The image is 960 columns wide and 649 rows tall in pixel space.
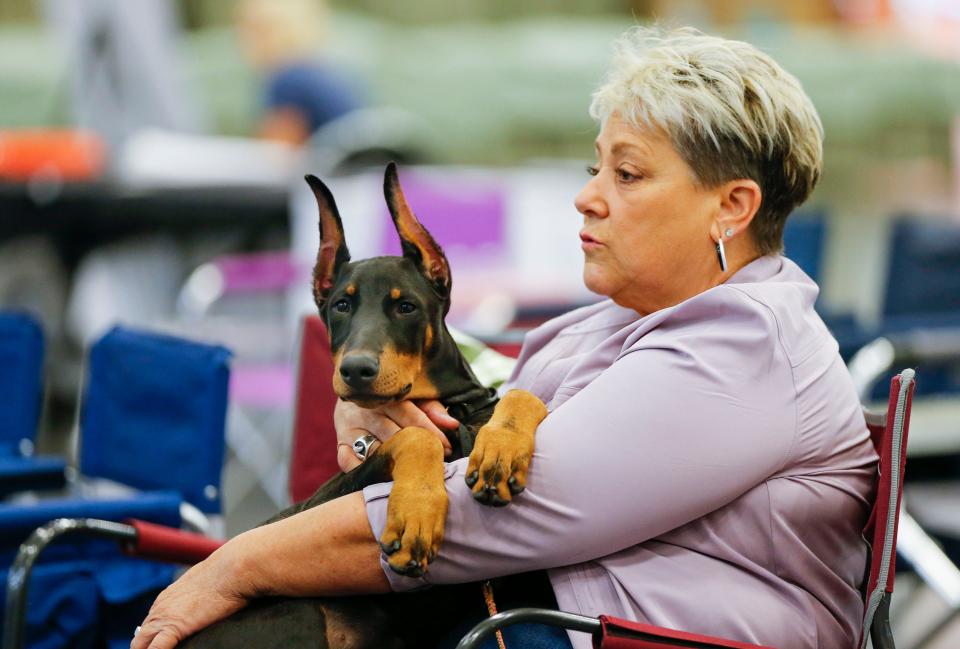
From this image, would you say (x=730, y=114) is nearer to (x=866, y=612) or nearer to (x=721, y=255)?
(x=721, y=255)

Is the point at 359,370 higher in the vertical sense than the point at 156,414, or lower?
lower

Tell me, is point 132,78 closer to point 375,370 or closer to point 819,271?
point 819,271

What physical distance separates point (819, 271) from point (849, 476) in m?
2.75

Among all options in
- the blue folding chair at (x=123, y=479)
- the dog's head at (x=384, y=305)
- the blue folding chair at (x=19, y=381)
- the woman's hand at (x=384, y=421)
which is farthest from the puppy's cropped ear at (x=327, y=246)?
the blue folding chair at (x=19, y=381)

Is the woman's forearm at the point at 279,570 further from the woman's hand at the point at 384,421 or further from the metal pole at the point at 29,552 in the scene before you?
the metal pole at the point at 29,552

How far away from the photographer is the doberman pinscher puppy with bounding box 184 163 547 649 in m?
1.39

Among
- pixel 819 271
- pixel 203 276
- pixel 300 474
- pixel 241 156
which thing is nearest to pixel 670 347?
pixel 300 474

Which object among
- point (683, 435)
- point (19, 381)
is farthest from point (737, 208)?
point (19, 381)

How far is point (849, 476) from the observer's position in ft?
5.15

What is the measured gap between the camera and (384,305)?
1529 mm

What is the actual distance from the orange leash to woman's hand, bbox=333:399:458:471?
0.17 meters

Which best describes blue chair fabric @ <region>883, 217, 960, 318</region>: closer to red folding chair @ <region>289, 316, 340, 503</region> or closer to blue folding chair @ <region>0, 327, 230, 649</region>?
red folding chair @ <region>289, 316, 340, 503</region>

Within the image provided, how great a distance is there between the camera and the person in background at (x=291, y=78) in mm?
6016

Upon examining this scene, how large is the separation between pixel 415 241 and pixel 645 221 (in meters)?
0.30
